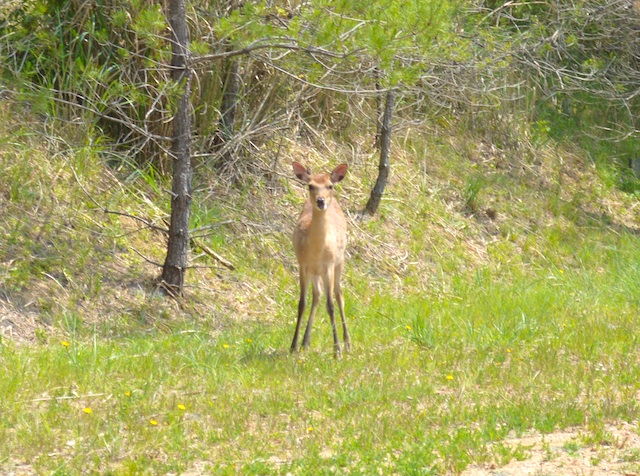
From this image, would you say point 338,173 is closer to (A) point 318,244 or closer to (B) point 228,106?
(A) point 318,244

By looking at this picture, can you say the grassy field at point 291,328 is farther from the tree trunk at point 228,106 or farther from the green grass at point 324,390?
the tree trunk at point 228,106

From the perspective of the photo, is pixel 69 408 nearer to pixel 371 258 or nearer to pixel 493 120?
pixel 371 258

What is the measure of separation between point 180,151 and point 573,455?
5.05m

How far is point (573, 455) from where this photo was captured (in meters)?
6.18

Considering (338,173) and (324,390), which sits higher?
(338,173)

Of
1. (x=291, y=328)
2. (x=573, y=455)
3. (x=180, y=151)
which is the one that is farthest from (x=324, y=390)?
(x=180, y=151)

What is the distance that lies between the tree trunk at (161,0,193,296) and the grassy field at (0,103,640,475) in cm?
52

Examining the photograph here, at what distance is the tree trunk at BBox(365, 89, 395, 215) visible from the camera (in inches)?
521

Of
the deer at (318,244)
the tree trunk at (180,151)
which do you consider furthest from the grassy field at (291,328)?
the tree trunk at (180,151)

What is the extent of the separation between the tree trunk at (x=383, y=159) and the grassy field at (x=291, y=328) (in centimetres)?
Answer: 23

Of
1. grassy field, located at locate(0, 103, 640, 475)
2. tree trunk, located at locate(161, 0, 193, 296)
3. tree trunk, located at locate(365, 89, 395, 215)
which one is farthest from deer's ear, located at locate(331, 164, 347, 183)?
tree trunk, located at locate(365, 89, 395, 215)

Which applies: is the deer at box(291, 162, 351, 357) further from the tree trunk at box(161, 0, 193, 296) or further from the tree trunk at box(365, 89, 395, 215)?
the tree trunk at box(365, 89, 395, 215)

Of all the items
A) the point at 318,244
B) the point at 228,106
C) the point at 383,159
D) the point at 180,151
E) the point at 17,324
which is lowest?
the point at 17,324

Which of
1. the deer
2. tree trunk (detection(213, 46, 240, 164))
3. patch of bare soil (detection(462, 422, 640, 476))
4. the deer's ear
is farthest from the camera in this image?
tree trunk (detection(213, 46, 240, 164))
